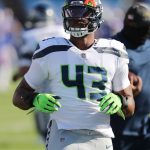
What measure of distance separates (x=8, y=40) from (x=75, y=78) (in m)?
17.6

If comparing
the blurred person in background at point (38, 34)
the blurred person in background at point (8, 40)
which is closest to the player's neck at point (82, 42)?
the blurred person in background at point (38, 34)

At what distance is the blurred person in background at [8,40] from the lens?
22562 mm

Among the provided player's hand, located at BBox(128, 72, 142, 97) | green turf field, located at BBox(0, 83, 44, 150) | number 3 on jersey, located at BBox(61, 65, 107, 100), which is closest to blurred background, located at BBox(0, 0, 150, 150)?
green turf field, located at BBox(0, 83, 44, 150)

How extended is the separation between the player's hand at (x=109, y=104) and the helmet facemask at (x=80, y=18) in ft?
1.58

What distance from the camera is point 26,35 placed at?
10820 mm

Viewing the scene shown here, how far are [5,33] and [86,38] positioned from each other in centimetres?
1734

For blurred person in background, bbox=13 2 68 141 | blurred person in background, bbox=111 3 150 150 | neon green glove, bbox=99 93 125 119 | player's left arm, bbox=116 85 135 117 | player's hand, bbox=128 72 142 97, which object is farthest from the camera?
blurred person in background, bbox=13 2 68 141

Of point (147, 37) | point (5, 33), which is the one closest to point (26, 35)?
point (147, 37)

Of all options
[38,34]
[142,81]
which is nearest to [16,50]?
[38,34]

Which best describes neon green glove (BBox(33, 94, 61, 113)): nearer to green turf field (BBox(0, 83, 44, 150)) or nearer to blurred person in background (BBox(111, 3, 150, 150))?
blurred person in background (BBox(111, 3, 150, 150))

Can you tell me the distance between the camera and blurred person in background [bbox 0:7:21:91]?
888 inches

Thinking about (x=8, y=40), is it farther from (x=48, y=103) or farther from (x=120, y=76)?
(x=48, y=103)

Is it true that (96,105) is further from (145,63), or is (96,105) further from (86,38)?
(145,63)

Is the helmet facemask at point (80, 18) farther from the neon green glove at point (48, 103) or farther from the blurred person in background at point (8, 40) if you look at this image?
the blurred person in background at point (8, 40)
